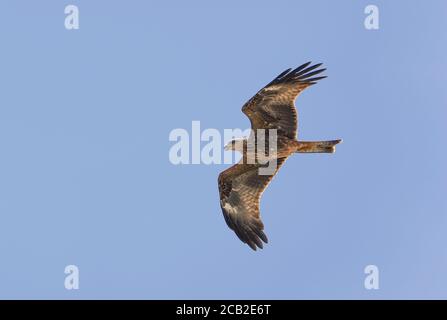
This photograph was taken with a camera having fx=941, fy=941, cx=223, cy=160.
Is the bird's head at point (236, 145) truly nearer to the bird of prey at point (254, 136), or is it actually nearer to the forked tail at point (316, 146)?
the bird of prey at point (254, 136)

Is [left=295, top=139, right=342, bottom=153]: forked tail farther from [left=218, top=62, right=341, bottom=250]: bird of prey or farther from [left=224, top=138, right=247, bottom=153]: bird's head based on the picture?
[left=224, top=138, right=247, bottom=153]: bird's head

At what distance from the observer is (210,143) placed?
74.1 ft

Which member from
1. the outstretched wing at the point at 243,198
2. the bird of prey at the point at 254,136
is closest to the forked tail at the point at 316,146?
the bird of prey at the point at 254,136

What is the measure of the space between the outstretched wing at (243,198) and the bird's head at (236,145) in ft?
2.36

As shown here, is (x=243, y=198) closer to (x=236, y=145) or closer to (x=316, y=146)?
(x=236, y=145)

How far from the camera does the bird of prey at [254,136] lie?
22000mm

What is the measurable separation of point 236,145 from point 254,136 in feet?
1.60

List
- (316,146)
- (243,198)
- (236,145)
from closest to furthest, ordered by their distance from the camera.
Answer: (316,146)
(236,145)
(243,198)

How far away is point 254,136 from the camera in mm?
22234

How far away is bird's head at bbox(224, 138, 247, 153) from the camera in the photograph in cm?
2211

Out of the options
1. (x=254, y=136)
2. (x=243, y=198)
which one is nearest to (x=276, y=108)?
(x=254, y=136)
